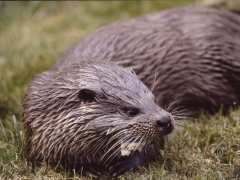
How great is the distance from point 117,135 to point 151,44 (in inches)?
46.5

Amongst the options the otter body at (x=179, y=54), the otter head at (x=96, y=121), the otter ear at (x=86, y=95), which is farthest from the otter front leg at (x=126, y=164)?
the otter body at (x=179, y=54)

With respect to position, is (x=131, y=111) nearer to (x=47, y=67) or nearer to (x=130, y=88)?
(x=130, y=88)

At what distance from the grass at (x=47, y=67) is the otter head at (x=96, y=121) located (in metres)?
0.11

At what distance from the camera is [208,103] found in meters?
4.71

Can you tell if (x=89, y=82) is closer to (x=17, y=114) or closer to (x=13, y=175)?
(x=13, y=175)

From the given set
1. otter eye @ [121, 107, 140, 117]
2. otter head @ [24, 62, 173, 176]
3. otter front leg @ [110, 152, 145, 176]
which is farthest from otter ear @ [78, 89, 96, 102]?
otter front leg @ [110, 152, 145, 176]

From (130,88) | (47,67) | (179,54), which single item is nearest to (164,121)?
(130,88)

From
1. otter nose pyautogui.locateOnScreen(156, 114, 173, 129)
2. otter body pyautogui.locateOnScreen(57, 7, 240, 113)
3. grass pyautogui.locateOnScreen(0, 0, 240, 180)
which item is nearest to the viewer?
otter nose pyautogui.locateOnScreen(156, 114, 173, 129)

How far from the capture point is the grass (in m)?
3.76

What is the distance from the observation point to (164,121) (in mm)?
3531

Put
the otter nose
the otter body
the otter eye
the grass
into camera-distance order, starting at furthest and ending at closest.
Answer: the otter body
the grass
the otter eye
the otter nose

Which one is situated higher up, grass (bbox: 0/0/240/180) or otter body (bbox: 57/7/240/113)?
otter body (bbox: 57/7/240/113)

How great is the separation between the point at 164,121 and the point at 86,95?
0.49 meters

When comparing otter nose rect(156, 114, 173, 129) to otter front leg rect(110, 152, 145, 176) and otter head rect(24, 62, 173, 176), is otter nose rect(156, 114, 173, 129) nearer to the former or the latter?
otter head rect(24, 62, 173, 176)
